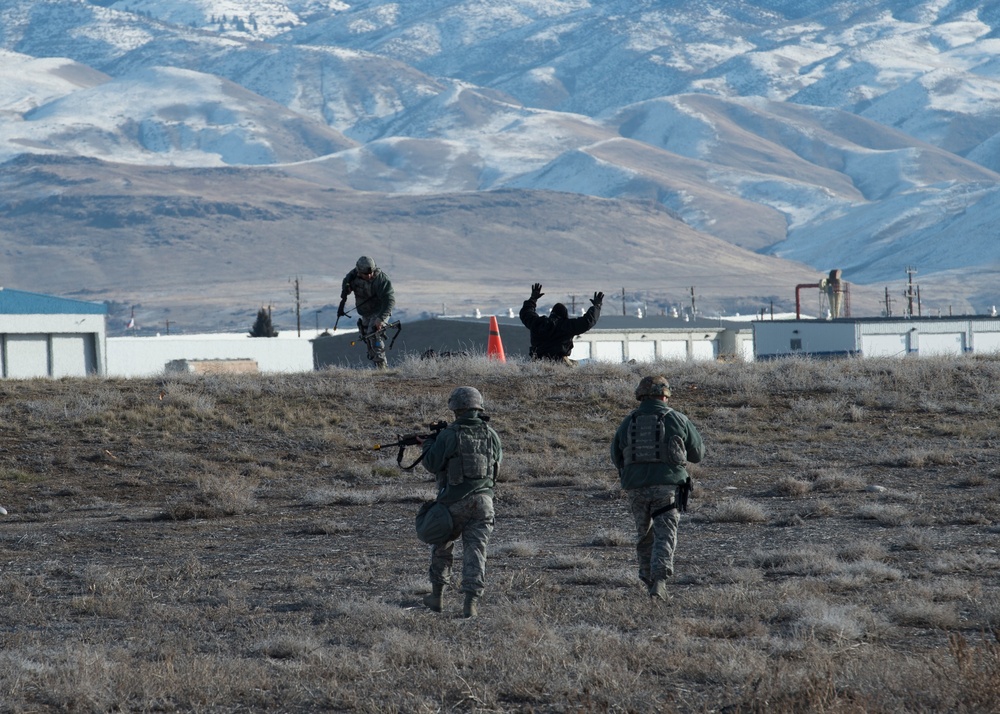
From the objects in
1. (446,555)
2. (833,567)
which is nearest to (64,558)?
(446,555)

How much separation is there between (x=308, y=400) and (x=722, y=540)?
8.70 metres

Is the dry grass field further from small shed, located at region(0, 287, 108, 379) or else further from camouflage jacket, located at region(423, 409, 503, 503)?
small shed, located at region(0, 287, 108, 379)

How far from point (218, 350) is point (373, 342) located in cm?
5812

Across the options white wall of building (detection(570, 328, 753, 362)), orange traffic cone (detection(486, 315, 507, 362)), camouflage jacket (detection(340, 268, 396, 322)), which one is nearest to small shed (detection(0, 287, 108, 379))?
white wall of building (detection(570, 328, 753, 362))

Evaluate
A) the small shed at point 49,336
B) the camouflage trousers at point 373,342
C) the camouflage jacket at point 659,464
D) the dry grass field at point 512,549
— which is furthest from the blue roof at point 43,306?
the camouflage jacket at point 659,464

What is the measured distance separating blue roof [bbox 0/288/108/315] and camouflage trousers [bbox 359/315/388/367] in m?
40.2

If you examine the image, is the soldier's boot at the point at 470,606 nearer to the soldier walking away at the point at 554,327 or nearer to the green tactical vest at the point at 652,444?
the green tactical vest at the point at 652,444

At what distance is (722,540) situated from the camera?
1341 cm

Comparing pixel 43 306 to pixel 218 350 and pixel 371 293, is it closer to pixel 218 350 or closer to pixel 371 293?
pixel 218 350

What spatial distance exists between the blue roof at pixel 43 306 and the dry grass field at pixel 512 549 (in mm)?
41205

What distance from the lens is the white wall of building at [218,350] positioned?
75062 mm

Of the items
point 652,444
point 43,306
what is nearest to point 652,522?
point 652,444

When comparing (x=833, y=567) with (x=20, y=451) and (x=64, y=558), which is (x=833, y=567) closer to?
(x=64, y=558)

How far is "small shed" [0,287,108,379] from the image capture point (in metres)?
57.3
